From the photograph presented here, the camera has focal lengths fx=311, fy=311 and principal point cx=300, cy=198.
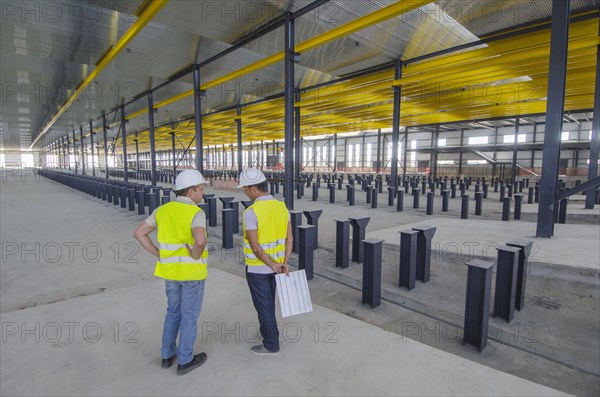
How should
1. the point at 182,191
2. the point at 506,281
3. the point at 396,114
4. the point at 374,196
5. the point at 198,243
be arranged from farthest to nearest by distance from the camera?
the point at 396,114
the point at 374,196
the point at 506,281
the point at 182,191
the point at 198,243

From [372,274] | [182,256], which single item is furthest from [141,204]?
[182,256]

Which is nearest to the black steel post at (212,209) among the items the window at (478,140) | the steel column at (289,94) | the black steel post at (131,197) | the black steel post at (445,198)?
the steel column at (289,94)

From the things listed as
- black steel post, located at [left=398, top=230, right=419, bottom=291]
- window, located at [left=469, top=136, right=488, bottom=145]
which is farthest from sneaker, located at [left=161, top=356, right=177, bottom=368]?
window, located at [left=469, top=136, right=488, bottom=145]

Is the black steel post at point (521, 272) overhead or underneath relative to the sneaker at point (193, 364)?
overhead

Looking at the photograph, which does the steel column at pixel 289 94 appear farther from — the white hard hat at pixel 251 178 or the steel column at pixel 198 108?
the white hard hat at pixel 251 178

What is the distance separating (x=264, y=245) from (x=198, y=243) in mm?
481

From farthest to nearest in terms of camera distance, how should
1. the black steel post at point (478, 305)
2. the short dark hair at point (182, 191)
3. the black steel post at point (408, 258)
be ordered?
the black steel post at point (408, 258)
the black steel post at point (478, 305)
the short dark hair at point (182, 191)

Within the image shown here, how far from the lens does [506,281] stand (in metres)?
3.10

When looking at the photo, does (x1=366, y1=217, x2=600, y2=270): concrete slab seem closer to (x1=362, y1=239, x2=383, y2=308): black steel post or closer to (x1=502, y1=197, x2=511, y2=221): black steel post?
(x1=502, y1=197, x2=511, y2=221): black steel post

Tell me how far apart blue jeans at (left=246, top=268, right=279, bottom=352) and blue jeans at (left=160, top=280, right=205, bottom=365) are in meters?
0.38

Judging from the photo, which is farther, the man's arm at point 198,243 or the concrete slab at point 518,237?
the concrete slab at point 518,237

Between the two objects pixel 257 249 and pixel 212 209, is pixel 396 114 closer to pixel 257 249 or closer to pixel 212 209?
pixel 212 209

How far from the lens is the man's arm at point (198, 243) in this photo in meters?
2.04

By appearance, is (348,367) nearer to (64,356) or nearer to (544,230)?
(64,356)
